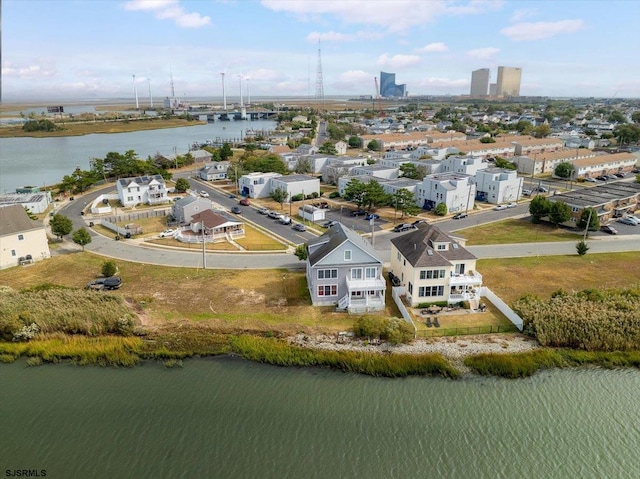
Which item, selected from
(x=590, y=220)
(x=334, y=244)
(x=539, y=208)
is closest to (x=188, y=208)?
(x=334, y=244)

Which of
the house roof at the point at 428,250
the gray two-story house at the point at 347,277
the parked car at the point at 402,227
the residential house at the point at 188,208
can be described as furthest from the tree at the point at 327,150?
the gray two-story house at the point at 347,277

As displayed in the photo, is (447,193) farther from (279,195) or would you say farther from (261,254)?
(261,254)

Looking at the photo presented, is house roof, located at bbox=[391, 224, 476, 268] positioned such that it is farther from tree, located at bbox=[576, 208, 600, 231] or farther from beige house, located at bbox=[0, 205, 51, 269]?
beige house, located at bbox=[0, 205, 51, 269]

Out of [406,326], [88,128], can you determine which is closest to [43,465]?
[406,326]

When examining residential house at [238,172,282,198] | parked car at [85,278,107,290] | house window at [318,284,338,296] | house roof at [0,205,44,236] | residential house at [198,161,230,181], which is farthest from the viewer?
residential house at [198,161,230,181]

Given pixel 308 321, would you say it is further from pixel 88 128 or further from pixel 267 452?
pixel 88 128

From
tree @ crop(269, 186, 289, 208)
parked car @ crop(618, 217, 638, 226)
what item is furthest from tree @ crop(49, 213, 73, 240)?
parked car @ crop(618, 217, 638, 226)
